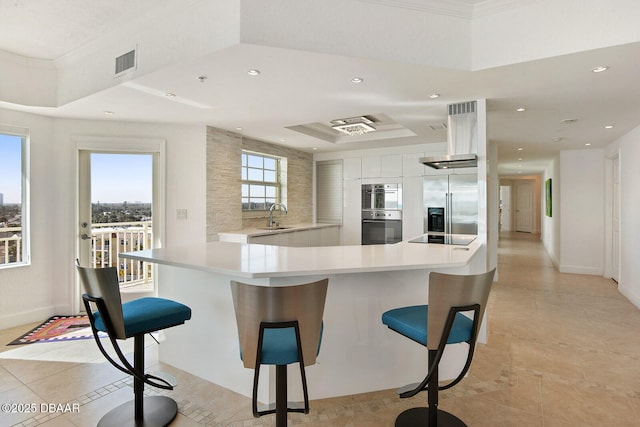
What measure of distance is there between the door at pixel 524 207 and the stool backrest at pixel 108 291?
16042 millimetres

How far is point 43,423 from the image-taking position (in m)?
2.09

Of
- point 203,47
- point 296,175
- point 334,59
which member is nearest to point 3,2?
point 203,47

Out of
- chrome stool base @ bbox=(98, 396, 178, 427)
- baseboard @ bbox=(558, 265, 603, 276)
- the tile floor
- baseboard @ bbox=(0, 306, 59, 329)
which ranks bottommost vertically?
the tile floor

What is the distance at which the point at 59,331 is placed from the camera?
3586 millimetres

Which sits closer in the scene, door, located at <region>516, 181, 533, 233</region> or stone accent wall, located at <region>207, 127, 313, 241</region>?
stone accent wall, located at <region>207, 127, 313, 241</region>

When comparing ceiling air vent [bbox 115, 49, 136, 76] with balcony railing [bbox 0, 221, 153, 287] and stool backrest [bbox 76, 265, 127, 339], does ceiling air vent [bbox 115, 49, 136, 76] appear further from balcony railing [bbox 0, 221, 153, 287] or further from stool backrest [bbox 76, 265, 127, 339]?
balcony railing [bbox 0, 221, 153, 287]

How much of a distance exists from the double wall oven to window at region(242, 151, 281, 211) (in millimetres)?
1667

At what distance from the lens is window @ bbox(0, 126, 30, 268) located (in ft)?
12.4

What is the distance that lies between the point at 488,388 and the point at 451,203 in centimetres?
322

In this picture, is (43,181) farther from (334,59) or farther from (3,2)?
(334,59)

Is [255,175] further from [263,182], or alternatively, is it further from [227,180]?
Result: [227,180]

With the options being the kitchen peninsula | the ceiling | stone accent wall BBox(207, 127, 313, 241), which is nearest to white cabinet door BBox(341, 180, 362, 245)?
stone accent wall BBox(207, 127, 313, 241)

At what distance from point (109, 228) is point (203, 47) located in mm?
3065

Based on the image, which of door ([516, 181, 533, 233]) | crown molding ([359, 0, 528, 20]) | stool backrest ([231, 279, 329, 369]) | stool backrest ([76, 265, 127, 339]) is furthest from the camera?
door ([516, 181, 533, 233])
